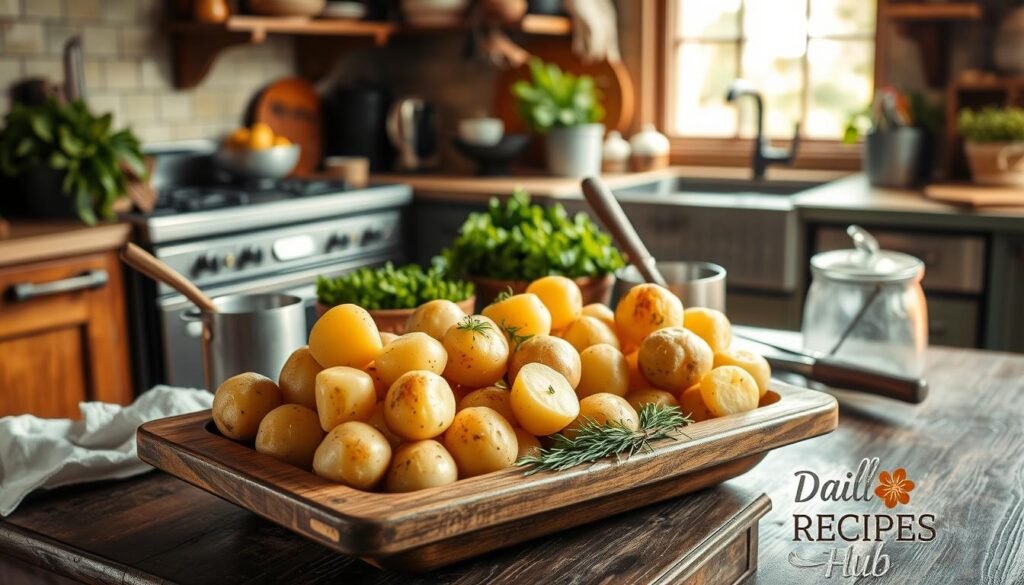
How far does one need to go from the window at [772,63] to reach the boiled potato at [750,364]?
2928 millimetres

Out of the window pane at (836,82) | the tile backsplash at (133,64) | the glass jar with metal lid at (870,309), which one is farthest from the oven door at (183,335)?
the window pane at (836,82)

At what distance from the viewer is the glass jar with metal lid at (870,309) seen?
1425mm

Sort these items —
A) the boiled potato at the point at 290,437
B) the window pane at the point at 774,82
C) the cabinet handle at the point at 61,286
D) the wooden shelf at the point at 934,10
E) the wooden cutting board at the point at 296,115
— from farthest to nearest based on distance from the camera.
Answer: the wooden cutting board at the point at 296,115
the window pane at the point at 774,82
the wooden shelf at the point at 934,10
the cabinet handle at the point at 61,286
the boiled potato at the point at 290,437

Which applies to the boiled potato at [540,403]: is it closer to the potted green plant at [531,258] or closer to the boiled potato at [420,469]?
the boiled potato at [420,469]

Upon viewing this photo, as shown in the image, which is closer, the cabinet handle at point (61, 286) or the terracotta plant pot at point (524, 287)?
the terracotta plant pot at point (524, 287)

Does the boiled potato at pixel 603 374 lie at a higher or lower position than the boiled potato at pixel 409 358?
lower

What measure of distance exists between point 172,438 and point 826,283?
93 cm

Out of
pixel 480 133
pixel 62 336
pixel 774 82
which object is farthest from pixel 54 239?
pixel 774 82

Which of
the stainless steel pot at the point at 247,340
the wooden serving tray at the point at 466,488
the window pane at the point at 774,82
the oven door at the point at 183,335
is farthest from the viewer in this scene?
the window pane at the point at 774,82

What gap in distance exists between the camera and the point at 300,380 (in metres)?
0.93

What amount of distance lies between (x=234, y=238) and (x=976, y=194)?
2125 mm

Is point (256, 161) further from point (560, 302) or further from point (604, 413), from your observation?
point (604, 413)

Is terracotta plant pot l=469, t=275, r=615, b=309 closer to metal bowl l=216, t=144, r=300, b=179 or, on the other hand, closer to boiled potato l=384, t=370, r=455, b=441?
boiled potato l=384, t=370, r=455, b=441

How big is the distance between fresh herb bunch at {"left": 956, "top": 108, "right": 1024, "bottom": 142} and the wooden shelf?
307 mm
